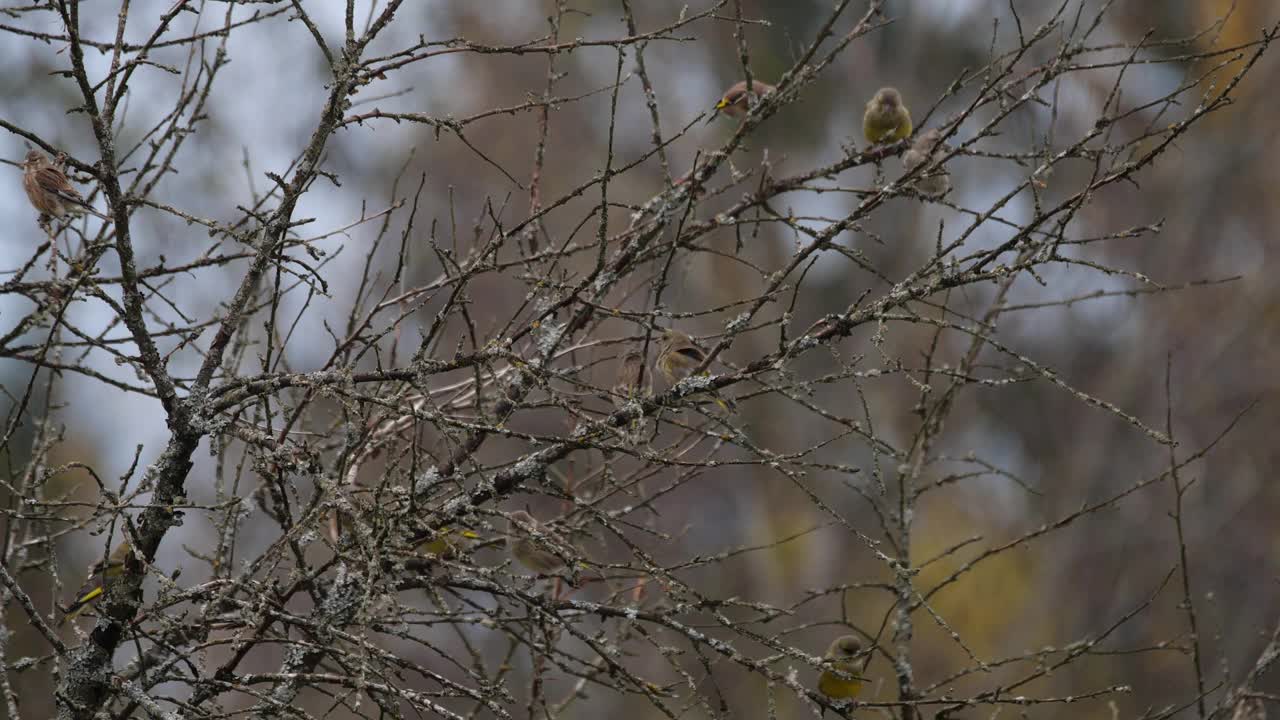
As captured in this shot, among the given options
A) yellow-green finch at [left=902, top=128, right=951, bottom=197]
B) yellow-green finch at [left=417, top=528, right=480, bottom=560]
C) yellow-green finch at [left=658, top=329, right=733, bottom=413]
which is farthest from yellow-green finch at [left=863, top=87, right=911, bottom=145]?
yellow-green finch at [left=417, top=528, right=480, bottom=560]

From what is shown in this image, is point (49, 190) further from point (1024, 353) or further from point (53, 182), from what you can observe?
point (1024, 353)

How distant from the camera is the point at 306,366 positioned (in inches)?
728

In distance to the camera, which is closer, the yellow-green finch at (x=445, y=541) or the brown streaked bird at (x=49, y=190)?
the yellow-green finch at (x=445, y=541)

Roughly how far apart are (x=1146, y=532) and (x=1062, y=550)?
1.41 meters

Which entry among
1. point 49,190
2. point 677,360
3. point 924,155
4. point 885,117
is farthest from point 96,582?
point 885,117

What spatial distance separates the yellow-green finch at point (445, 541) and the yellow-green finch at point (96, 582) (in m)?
0.88

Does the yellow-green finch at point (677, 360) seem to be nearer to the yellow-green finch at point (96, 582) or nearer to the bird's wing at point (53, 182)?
the yellow-green finch at point (96, 582)

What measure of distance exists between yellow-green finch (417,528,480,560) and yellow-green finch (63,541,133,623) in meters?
0.88

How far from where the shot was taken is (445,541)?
11.4 feet

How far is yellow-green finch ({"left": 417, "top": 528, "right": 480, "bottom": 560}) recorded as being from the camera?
344 cm

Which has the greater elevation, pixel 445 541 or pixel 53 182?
pixel 53 182

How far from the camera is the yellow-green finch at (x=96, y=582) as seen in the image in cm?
379

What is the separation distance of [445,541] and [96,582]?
2901 mm

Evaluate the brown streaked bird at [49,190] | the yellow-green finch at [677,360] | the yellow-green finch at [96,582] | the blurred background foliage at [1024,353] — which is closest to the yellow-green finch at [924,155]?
the yellow-green finch at [677,360]
